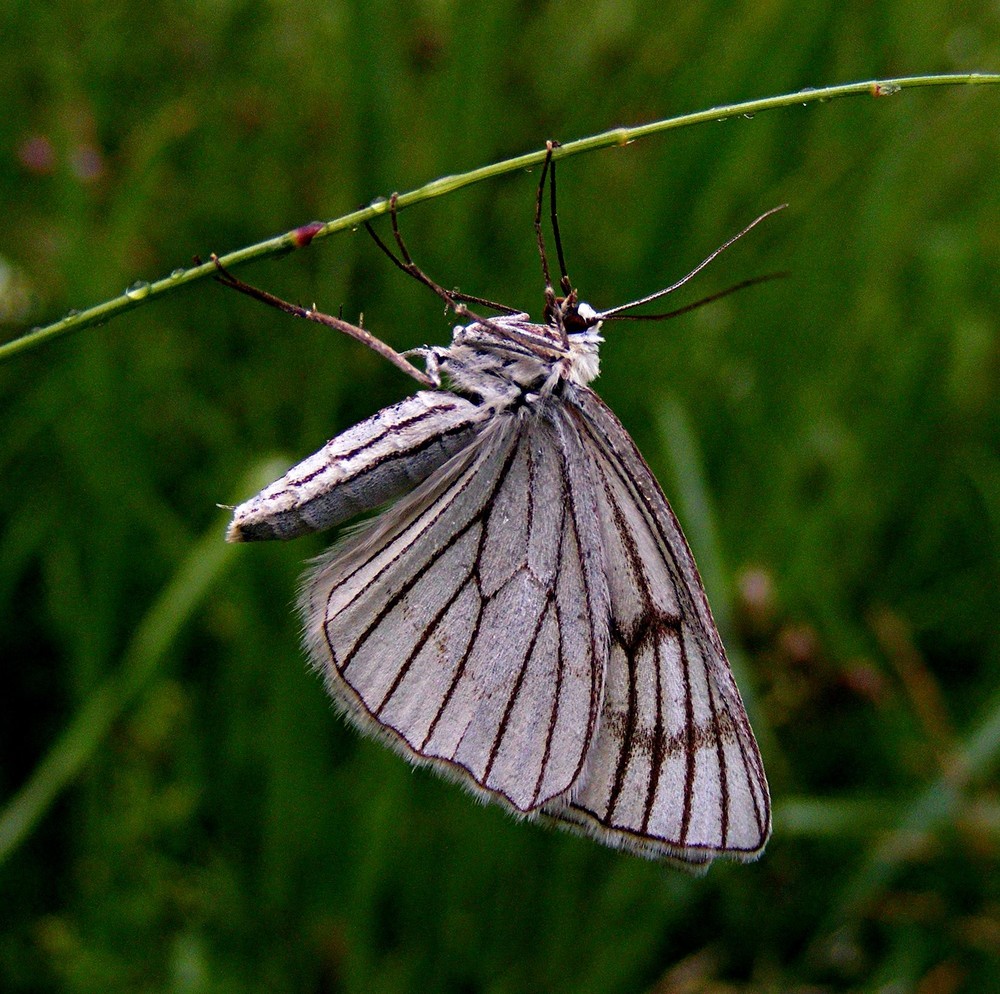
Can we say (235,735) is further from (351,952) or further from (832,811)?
(832,811)

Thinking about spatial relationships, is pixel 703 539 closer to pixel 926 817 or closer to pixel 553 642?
pixel 926 817

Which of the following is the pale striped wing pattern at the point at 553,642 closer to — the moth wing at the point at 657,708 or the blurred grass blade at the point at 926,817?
the moth wing at the point at 657,708

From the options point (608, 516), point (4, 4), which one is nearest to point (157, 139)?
point (4, 4)

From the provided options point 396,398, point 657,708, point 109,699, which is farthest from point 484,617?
point 396,398

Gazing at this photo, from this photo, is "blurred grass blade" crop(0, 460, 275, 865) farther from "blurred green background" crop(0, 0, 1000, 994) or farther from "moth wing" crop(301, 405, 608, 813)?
"moth wing" crop(301, 405, 608, 813)

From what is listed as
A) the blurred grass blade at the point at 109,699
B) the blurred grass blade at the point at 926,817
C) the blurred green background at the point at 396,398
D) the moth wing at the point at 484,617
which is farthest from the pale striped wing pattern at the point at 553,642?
the blurred grass blade at the point at 926,817

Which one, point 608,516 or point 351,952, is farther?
point 351,952
